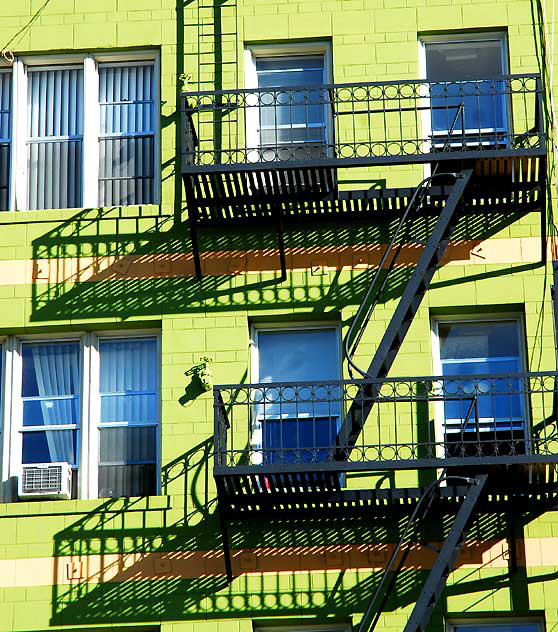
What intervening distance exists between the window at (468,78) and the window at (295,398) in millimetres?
3124

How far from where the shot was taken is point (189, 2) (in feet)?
76.2

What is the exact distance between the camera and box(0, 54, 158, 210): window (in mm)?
22812

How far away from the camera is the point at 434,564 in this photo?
19766 millimetres

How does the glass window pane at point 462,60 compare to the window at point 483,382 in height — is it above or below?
above

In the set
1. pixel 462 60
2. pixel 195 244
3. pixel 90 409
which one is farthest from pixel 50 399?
pixel 462 60

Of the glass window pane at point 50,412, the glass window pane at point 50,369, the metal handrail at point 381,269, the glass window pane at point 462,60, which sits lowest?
the glass window pane at point 50,412

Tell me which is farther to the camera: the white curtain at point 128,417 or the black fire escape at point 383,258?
the white curtain at point 128,417

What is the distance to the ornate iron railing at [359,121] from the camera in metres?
21.6

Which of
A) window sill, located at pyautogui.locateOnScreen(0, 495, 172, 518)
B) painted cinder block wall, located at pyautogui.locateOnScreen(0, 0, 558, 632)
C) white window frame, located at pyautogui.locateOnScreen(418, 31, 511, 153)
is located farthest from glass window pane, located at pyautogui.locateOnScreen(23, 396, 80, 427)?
white window frame, located at pyautogui.locateOnScreen(418, 31, 511, 153)

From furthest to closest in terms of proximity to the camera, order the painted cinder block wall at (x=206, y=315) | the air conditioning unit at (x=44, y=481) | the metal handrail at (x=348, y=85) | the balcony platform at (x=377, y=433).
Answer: the metal handrail at (x=348, y=85) < the air conditioning unit at (x=44, y=481) < the painted cinder block wall at (x=206, y=315) < the balcony platform at (x=377, y=433)

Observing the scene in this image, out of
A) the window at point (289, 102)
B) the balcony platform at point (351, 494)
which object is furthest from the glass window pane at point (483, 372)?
the window at point (289, 102)

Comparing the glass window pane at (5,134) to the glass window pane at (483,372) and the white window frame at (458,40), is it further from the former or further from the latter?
the glass window pane at (483,372)

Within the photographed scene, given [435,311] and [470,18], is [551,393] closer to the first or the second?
[435,311]

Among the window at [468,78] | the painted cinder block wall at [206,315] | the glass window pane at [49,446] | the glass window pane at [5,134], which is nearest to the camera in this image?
the painted cinder block wall at [206,315]
